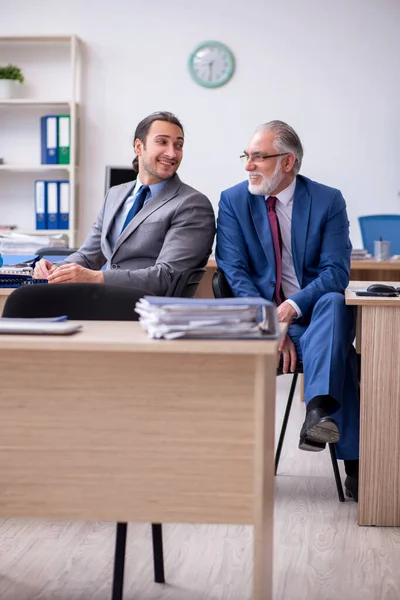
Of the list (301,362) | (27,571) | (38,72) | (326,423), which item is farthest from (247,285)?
(38,72)

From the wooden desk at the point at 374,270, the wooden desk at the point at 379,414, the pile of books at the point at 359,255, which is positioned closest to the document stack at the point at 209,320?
the wooden desk at the point at 379,414

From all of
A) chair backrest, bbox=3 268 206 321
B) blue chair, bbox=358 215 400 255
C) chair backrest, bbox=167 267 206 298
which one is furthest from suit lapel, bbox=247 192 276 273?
blue chair, bbox=358 215 400 255

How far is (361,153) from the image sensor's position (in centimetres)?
648

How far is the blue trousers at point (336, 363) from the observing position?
8.78 ft

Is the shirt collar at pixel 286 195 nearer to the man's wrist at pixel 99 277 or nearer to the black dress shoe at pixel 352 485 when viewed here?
the man's wrist at pixel 99 277

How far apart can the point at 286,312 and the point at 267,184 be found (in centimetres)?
54

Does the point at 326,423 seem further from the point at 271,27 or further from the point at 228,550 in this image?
the point at 271,27

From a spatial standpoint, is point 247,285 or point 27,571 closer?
point 27,571

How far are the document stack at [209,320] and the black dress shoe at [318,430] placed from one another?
1.05 m

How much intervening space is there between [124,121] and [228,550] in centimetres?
477

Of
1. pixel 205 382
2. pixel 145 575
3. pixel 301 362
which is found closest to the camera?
pixel 205 382

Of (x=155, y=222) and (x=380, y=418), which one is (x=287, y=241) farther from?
(x=380, y=418)

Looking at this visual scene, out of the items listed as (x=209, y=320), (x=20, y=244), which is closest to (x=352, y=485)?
(x=209, y=320)

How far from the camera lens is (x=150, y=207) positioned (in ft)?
10.4
